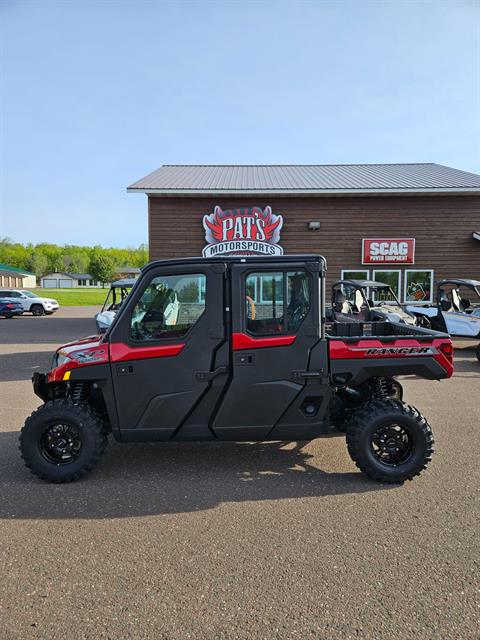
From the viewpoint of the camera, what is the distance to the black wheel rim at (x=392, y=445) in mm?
4125

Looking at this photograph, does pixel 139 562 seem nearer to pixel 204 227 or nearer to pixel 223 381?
pixel 223 381

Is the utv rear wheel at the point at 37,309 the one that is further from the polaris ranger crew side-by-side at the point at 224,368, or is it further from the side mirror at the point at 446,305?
the polaris ranger crew side-by-side at the point at 224,368

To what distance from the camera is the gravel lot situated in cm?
241

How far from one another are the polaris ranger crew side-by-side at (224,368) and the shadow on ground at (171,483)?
10.0 inches

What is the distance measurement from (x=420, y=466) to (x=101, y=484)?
9.76 feet

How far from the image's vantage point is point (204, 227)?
53.5 feet

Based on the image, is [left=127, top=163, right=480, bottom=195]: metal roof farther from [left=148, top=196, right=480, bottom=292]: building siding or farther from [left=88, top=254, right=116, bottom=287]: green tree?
[left=88, top=254, right=116, bottom=287]: green tree

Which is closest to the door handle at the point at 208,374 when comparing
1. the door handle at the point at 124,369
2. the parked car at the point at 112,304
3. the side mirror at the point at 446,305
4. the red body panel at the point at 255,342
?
the red body panel at the point at 255,342

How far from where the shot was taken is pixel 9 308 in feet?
83.1

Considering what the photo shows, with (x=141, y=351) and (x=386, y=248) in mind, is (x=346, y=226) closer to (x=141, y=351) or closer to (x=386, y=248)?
(x=386, y=248)

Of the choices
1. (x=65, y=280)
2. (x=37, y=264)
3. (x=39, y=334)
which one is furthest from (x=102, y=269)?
(x=65, y=280)

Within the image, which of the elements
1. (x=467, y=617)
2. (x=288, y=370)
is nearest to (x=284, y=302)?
(x=288, y=370)

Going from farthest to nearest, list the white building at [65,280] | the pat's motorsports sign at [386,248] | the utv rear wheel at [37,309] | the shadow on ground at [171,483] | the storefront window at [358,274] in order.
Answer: the white building at [65,280] → the utv rear wheel at [37,309] → the storefront window at [358,274] → the pat's motorsports sign at [386,248] → the shadow on ground at [171,483]

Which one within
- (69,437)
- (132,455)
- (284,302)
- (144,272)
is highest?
(144,272)
